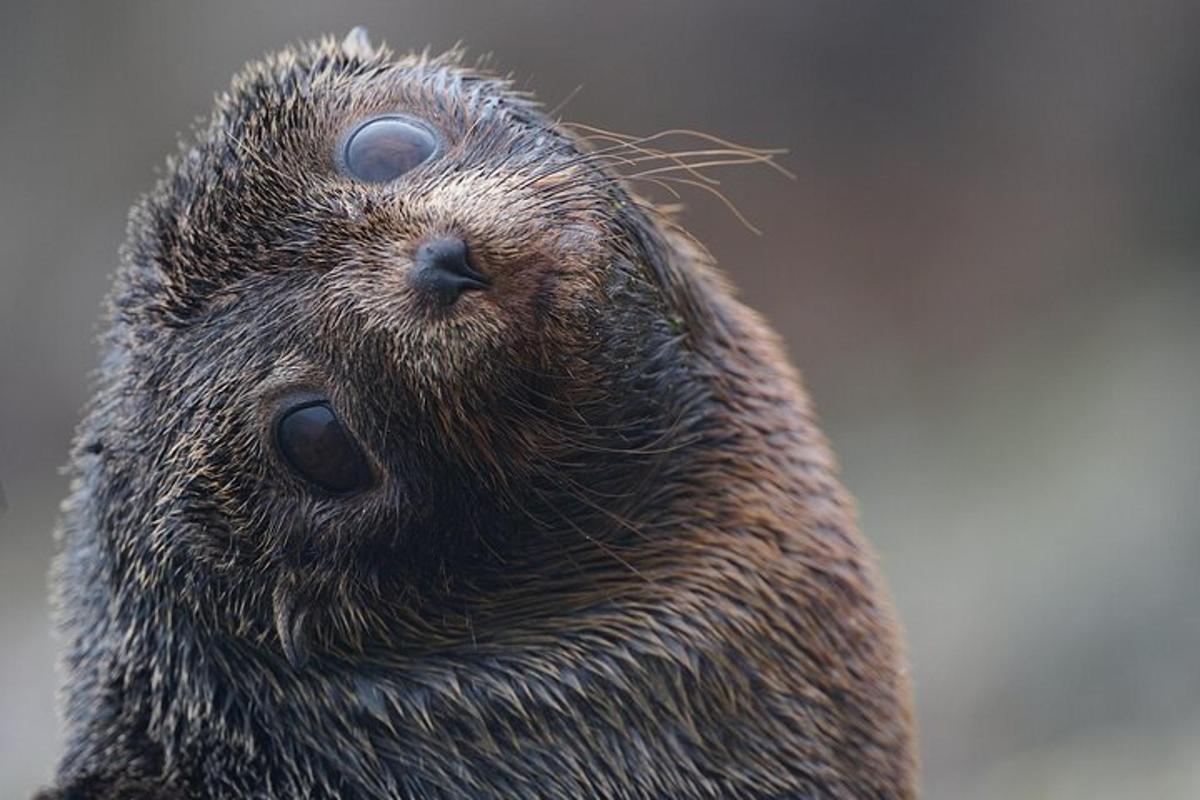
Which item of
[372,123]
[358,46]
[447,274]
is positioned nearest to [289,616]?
[447,274]

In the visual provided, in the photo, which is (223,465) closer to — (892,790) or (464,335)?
(464,335)

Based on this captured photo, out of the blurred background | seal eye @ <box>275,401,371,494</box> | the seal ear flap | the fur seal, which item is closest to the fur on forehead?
the fur seal

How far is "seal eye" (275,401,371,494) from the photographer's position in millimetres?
4145

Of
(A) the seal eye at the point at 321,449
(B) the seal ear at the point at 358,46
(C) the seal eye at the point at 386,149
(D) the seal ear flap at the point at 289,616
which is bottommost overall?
(D) the seal ear flap at the point at 289,616

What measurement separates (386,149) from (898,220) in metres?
9.52

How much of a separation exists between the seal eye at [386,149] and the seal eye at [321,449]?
67cm

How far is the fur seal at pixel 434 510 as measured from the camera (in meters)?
4.12

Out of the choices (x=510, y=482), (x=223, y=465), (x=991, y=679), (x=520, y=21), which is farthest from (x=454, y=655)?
(x=520, y=21)

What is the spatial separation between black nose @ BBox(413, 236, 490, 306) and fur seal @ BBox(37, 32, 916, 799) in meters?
0.05

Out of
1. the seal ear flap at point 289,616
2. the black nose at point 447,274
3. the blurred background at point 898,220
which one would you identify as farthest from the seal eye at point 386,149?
the blurred background at point 898,220

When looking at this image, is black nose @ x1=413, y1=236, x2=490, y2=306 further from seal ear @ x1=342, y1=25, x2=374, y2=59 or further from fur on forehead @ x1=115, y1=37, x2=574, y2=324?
seal ear @ x1=342, y1=25, x2=374, y2=59

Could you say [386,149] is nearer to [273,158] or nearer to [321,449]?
[273,158]

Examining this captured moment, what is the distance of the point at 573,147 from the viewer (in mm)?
4598

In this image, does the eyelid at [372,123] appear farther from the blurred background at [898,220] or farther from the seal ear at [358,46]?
the blurred background at [898,220]
